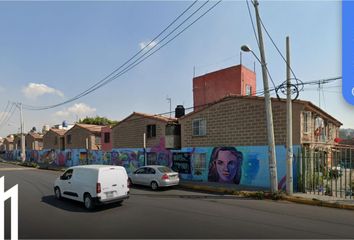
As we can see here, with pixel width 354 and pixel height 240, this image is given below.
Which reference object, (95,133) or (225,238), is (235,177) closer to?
(225,238)

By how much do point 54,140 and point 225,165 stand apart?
3618 cm

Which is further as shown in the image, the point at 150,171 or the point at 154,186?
the point at 150,171

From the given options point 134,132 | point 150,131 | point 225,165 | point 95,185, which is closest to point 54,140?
point 134,132

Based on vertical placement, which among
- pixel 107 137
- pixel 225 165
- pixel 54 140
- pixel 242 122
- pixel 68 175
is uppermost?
pixel 242 122

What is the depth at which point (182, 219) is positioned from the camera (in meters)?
9.64

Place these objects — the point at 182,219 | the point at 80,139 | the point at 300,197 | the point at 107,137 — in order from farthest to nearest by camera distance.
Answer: the point at 80,139 → the point at 107,137 → the point at 300,197 → the point at 182,219

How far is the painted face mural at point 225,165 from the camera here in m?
19.2

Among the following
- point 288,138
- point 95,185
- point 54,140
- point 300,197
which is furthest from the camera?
point 54,140

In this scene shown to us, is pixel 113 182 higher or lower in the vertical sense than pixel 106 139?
lower

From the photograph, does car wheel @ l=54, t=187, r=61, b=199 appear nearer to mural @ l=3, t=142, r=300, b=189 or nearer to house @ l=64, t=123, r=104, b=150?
mural @ l=3, t=142, r=300, b=189

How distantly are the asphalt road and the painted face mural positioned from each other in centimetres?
574

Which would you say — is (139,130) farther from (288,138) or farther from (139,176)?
(288,138)

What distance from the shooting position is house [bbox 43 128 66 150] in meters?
45.7

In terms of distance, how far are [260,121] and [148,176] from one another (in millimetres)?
7674
